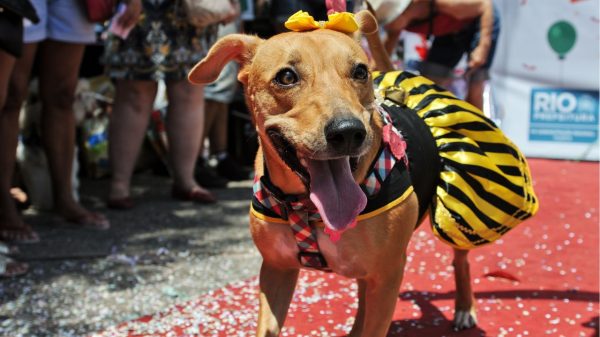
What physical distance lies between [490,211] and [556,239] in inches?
81.5

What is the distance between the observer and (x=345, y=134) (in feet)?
7.55

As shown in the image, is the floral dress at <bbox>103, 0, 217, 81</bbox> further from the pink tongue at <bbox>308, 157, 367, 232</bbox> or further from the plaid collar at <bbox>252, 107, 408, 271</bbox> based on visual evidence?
the pink tongue at <bbox>308, 157, 367, 232</bbox>

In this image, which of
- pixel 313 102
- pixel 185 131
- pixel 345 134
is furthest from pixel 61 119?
pixel 345 134

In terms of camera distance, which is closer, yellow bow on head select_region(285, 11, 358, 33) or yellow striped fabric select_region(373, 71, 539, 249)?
yellow bow on head select_region(285, 11, 358, 33)

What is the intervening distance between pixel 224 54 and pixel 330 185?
2.15ft

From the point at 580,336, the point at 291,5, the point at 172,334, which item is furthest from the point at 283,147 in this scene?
the point at 291,5

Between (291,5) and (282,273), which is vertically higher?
(291,5)

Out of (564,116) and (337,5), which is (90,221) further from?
(564,116)

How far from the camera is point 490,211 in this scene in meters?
3.21

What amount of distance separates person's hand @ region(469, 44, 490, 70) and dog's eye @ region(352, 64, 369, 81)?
11.7 feet

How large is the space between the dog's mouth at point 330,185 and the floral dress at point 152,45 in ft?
10.5

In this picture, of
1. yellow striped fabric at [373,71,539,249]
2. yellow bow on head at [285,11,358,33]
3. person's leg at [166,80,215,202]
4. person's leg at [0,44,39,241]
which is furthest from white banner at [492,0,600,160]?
yellow bow on head at [285,11,358,33]

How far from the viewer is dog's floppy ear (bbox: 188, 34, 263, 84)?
2723 mm

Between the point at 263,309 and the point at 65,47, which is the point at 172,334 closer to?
the point at 263,309
